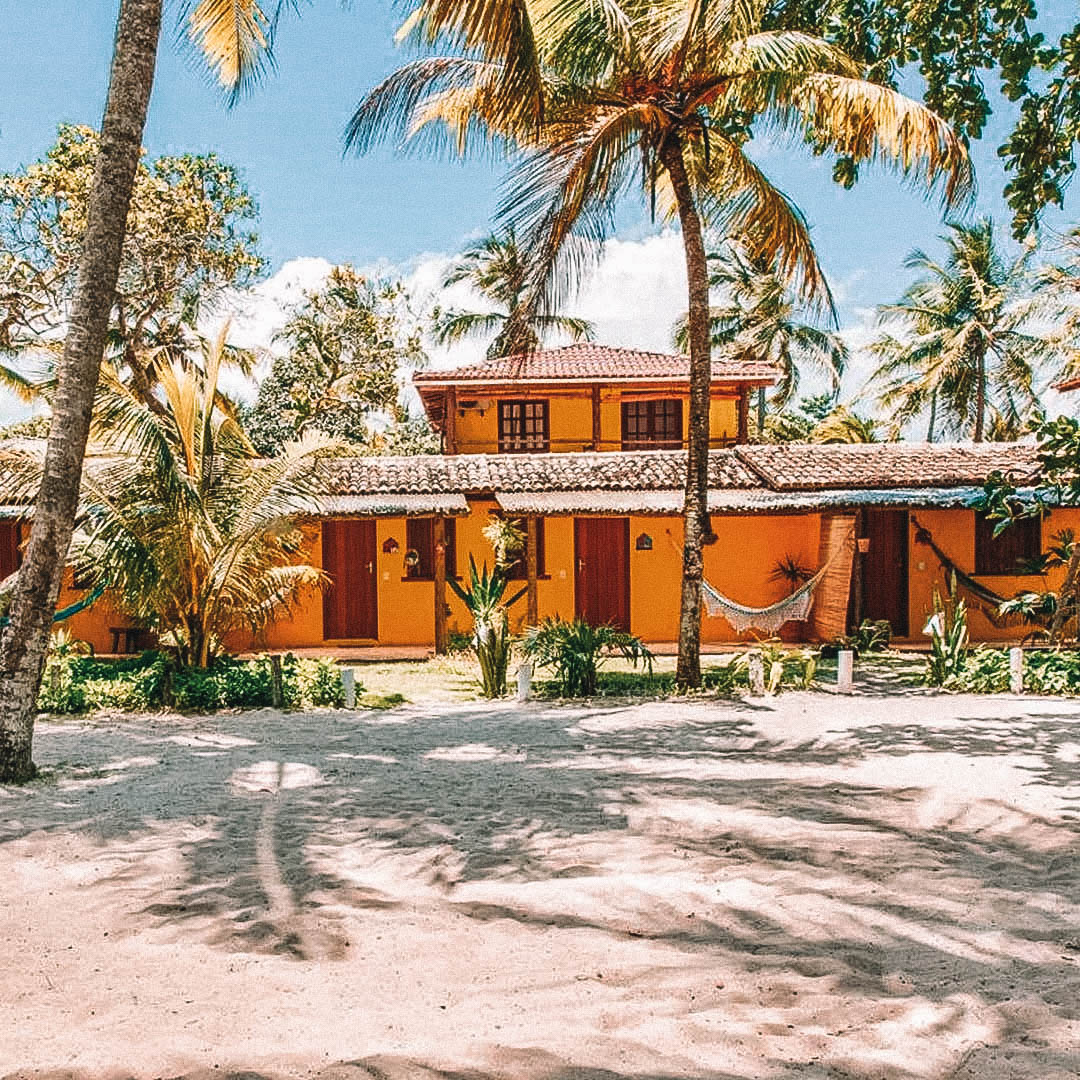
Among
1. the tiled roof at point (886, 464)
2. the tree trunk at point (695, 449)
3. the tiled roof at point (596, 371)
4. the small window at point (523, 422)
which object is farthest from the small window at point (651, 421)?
the tree trunk at point (695, 449)

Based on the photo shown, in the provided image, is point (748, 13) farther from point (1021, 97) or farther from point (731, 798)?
point (731, 798)

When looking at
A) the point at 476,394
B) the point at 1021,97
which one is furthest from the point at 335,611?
the point at 1021,97

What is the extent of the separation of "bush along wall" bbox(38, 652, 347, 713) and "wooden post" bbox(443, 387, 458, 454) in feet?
27.8

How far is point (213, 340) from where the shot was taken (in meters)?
10.4

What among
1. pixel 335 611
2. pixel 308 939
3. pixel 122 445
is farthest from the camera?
pixel 335 611

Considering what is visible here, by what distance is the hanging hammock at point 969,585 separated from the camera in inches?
535

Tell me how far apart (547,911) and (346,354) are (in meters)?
23.5

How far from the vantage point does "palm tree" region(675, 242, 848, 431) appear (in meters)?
29.2

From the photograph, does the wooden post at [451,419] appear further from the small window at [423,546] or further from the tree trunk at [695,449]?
the tree trunk at [695,449]

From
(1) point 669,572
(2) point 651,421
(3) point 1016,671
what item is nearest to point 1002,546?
(1) point 669,572

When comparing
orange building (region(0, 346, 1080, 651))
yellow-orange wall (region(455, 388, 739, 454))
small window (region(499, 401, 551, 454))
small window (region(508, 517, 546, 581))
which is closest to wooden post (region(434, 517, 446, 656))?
orange building (region(0, 346, 1080, 651))

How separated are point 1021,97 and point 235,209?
1606cm

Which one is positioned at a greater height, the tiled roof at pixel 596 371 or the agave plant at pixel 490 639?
the tiled roof at pixel 596 371

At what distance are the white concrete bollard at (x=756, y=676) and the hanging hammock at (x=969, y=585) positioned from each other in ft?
12.1
